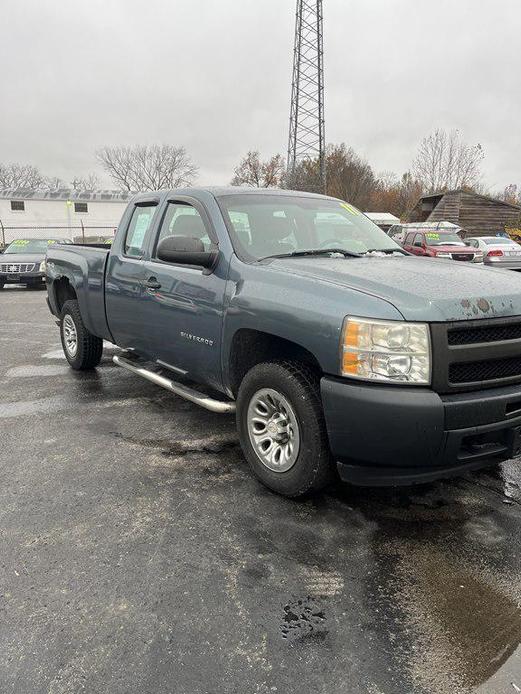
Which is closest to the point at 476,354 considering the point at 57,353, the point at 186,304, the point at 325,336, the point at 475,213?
the point at 325,336

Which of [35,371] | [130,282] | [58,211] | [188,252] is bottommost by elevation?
[35,371]

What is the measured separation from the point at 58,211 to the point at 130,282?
4559 cm

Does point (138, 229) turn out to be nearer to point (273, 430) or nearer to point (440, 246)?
point (273, 430)

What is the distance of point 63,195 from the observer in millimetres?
46250

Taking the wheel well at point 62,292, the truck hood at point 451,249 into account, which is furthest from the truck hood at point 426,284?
the truck hood at point 451,249

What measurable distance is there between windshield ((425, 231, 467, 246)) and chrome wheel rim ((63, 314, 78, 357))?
54.4ft

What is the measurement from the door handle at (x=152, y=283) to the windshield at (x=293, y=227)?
0.79 m

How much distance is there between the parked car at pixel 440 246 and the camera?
1862 cm

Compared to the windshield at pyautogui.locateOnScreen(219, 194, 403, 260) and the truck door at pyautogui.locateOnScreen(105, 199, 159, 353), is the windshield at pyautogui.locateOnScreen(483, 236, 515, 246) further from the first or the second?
the truck door at pyautogui.locateOnScreen(105, 199, 159, 353)

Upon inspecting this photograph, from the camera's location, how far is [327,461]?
9.52 ft

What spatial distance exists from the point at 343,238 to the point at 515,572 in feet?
8.55

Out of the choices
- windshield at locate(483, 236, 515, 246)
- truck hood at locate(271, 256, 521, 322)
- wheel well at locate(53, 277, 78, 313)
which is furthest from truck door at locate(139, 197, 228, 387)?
windshield at locate(483, 236, 515, 246)

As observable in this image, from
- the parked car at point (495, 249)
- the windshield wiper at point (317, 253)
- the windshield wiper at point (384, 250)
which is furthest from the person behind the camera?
the parked car at point (495, 249)

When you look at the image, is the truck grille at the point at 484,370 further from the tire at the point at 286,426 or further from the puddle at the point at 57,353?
the puddle at the point at 57,353
